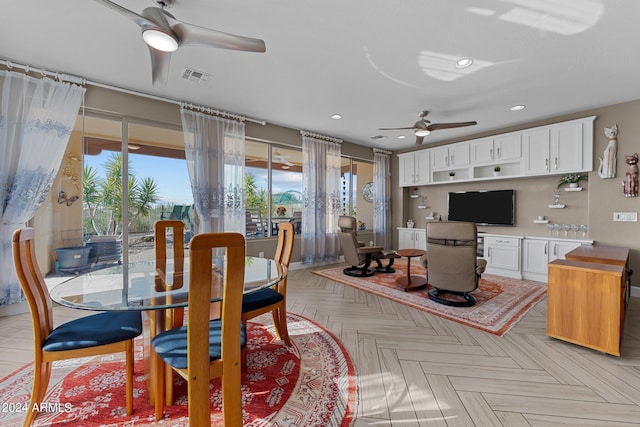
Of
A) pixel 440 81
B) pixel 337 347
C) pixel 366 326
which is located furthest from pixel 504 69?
pixel 337 347

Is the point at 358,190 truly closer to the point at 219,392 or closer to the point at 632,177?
the point at 632,177

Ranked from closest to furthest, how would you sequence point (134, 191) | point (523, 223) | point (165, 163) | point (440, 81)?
point (440, 81) → point (134, 191) → point (165, 163) → point (523, 223)

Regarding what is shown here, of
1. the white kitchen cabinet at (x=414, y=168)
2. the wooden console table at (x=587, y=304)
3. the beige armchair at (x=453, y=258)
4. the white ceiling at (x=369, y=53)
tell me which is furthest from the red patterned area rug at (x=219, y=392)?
the white kitchen cabinet at (x=414, y=168)

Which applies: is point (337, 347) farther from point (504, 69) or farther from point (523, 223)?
point (523, 223)

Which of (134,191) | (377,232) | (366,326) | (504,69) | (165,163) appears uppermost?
(504,69)

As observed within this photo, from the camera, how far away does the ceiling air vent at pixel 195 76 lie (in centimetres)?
304

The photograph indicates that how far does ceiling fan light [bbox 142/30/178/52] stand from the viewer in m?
1.80

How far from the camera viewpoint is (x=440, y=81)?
3.19m

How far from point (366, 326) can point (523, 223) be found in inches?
158

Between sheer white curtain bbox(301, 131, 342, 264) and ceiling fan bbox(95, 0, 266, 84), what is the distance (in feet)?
11.0

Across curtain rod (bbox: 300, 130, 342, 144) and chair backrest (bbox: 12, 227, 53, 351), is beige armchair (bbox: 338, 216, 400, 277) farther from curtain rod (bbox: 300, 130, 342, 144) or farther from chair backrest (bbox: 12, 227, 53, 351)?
chair backrest (bbox: 12, 227, 53, 351)

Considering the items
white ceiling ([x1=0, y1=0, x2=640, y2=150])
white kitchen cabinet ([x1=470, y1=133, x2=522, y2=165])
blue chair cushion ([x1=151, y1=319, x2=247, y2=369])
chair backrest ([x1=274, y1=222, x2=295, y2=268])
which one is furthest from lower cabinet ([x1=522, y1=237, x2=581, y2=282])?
blue chair cushion ([x1=151, y1=319, x2=247, y2=369])

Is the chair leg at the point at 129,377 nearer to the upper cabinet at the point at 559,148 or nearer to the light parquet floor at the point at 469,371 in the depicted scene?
the light parquet floor at the point at 469,371

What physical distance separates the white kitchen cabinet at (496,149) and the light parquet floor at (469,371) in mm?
2771
